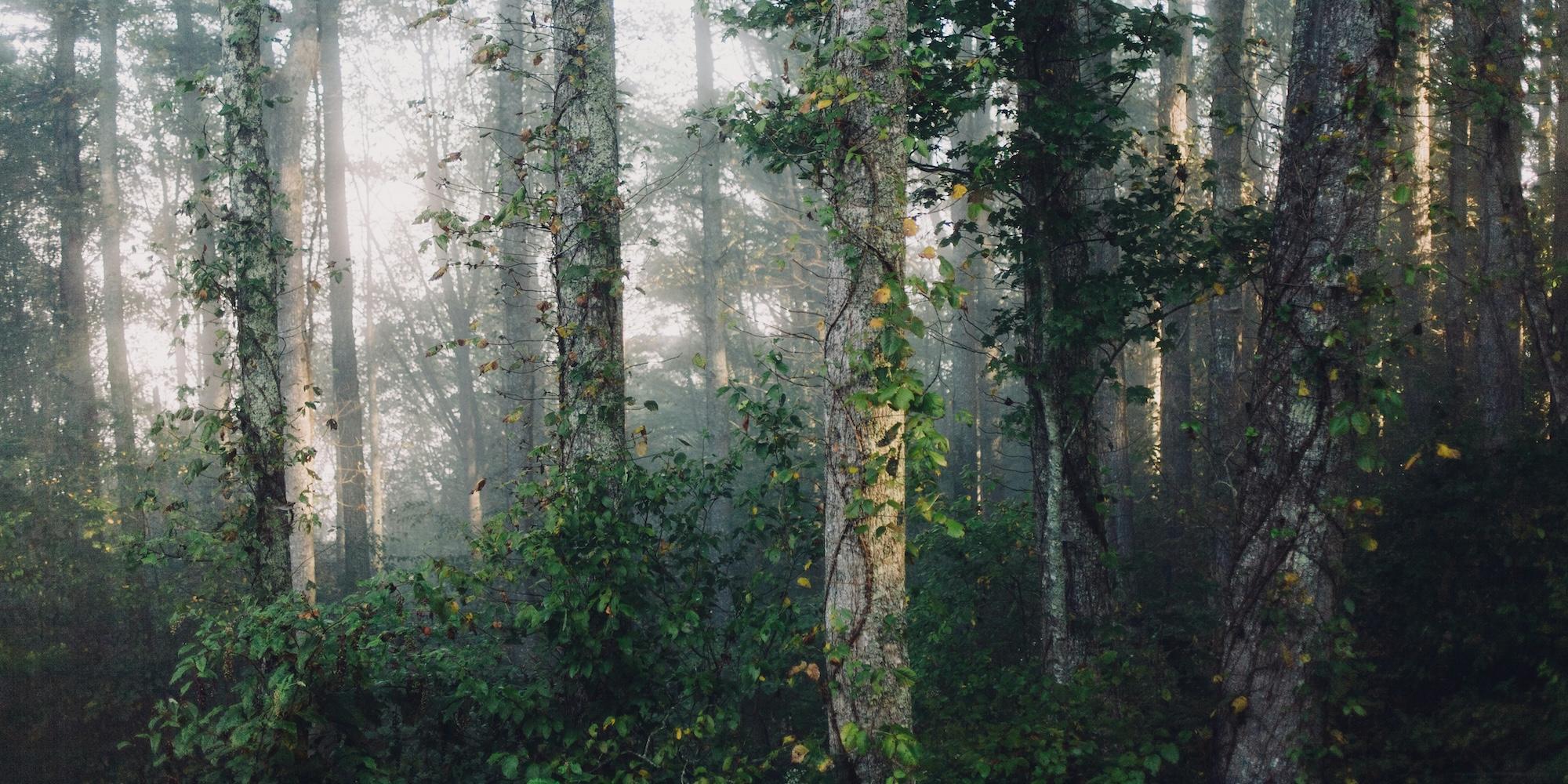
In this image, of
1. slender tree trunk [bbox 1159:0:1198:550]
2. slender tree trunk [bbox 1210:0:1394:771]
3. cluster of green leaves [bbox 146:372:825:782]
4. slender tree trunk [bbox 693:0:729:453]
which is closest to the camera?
cluster of green leaves [bbox 146:372:825:782]

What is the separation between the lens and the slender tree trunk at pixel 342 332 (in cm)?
1783

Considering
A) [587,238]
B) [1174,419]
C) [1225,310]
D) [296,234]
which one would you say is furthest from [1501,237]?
[296,234]

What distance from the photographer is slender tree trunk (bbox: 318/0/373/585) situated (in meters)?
17.8

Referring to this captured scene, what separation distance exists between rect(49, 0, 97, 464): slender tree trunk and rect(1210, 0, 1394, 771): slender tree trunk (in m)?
19.5

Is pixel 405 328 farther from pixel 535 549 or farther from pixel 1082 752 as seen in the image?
pixel 1082 752

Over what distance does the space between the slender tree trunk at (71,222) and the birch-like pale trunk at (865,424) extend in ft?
58.6

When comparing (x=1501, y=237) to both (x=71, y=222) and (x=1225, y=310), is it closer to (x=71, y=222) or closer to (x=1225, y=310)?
(x=1225, y=310)

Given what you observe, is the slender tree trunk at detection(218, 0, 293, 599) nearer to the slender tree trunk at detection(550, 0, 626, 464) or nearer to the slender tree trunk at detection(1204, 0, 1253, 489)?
the slender tree trunk at detection(550, 0, 626, 464)

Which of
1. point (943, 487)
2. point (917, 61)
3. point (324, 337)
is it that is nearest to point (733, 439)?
point (943, 487)

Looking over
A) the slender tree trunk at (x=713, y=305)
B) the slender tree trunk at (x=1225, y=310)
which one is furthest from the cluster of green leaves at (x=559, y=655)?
the slender tree trunk at (x=713, y=305)

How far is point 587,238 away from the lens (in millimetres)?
7445

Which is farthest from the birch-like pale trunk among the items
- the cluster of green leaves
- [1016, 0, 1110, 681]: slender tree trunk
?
[1016, 0, 1110, 681]: slender tree trunk

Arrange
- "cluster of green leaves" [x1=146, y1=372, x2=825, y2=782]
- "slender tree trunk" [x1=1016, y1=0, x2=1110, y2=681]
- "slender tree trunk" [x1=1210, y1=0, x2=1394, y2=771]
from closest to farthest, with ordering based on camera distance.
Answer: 1. "cluster of green leaves" [x1=146, y1=372, x2=825, y2=782]
2. "slender tree trunk" [x1=1210, y1=0, x2=1394, y2=771]
3. "slender tree trunk" [x1=1016, y1=0, x2=1110, y2=681]

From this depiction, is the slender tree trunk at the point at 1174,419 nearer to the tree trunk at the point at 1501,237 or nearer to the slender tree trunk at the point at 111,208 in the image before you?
the tree trunk at the point at 1501,237
